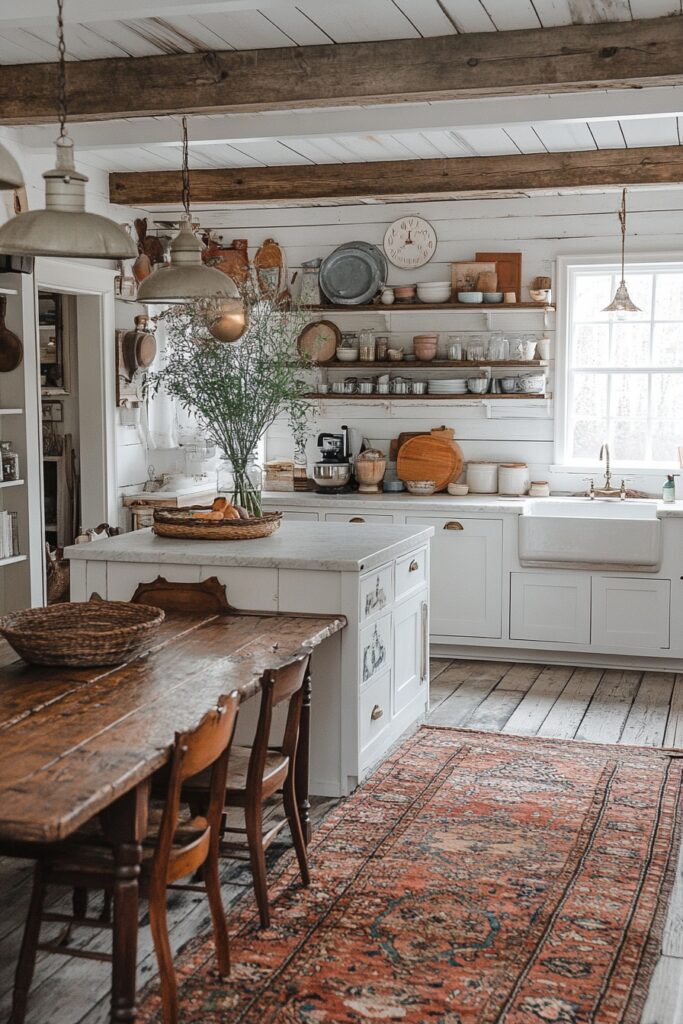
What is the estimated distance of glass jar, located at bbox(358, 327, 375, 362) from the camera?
23.0ft

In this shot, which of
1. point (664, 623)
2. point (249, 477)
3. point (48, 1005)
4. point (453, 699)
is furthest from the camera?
point (664, 623)

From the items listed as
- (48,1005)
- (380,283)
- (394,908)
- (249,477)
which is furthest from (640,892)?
(380,283)

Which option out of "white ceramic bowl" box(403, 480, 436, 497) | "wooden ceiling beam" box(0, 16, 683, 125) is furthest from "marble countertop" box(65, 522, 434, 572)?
"white ceramic bowl" box(403, 480, 436, 497)

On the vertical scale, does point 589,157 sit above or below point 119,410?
above

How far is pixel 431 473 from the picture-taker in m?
6.98

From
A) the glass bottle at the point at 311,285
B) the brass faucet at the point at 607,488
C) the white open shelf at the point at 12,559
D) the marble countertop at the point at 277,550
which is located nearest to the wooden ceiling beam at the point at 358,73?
the marble countertop at the point at 277,550

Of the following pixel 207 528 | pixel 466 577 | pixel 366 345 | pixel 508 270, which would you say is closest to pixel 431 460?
pixel 366 345

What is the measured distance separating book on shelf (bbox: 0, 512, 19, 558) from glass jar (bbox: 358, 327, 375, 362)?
249 centimetres

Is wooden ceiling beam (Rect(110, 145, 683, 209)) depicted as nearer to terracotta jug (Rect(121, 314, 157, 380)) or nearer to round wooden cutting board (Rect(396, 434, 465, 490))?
terracotta jug (Rect(121, 314, 157, 380))

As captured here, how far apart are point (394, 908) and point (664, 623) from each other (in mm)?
3308

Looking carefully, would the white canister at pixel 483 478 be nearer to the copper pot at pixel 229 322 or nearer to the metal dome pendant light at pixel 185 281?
the copper pot at pixel 229 322

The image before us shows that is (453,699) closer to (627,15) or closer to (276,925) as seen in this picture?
(276,925)

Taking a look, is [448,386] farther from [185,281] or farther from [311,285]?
[185,281]

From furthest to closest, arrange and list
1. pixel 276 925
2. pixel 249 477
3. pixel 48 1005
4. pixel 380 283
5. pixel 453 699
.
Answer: pixel 380 283 < pixel 453 699 < pixel 249 477 < pixel 276 925 < pixel 48 1005
